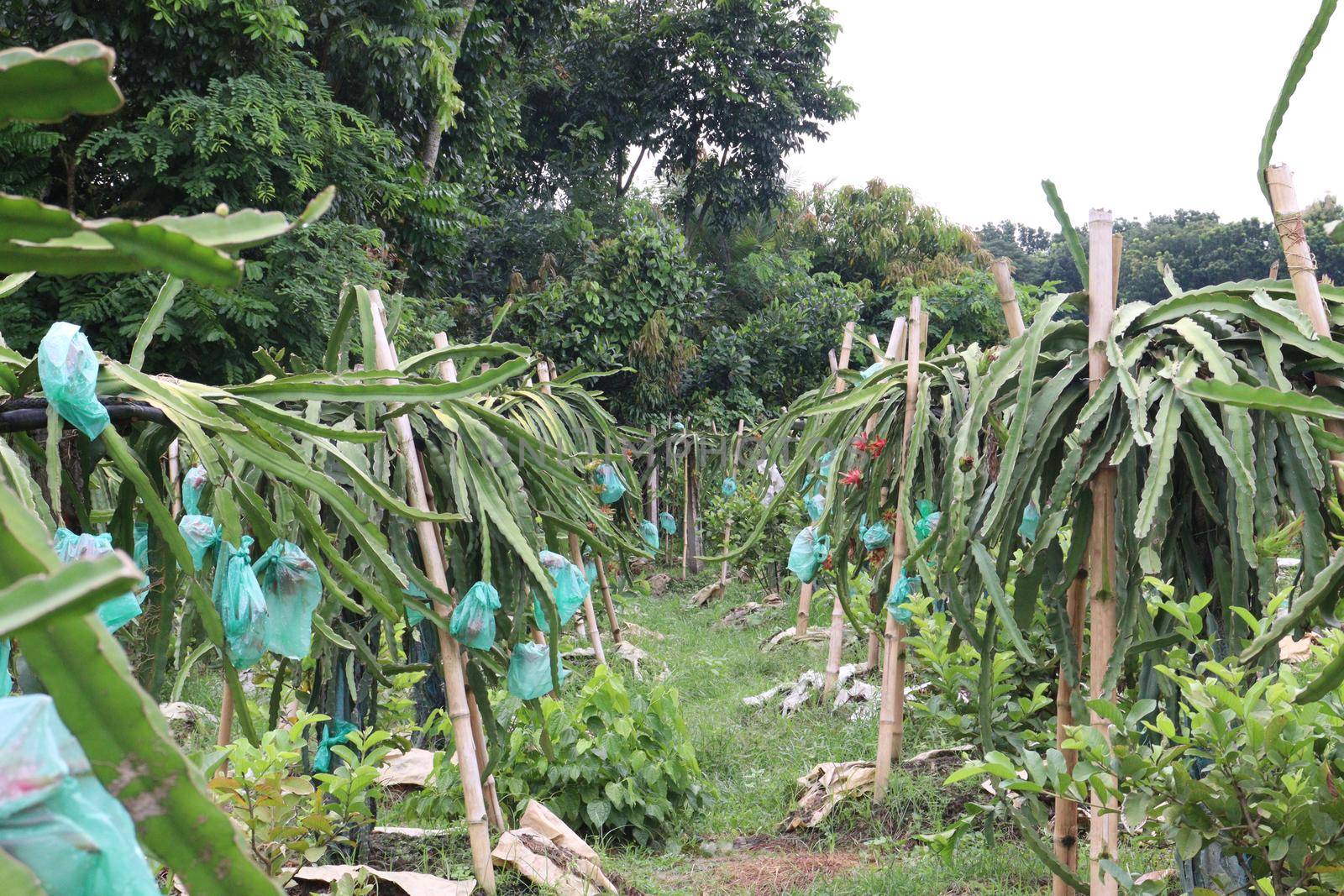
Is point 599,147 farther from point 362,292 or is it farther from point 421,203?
point 362,292

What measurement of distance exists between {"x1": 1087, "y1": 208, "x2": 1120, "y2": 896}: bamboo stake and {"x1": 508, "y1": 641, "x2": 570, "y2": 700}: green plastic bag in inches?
47.1

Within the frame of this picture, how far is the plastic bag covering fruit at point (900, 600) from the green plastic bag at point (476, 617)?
3.96 ft

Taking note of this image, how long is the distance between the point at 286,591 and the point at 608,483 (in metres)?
3.21

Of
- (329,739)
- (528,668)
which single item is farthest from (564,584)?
(329,739)

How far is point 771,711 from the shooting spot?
4.54 m

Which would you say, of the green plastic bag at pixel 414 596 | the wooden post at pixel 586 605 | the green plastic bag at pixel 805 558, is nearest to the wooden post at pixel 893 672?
the green plastic bag at pixel 805 558

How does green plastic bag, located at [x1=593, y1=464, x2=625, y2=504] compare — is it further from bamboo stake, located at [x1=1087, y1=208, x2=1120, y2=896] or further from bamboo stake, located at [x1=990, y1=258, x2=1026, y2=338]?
bamboo stake, located at [x1=1087, y1=208, x2=1120, y2=896]

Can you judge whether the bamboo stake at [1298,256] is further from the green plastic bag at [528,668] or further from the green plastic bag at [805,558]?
the green plastic bag at [805,558]

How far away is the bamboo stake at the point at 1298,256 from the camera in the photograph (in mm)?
1515

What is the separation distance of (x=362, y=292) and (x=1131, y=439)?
63.8 inches

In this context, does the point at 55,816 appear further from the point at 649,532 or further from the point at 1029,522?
the point at 649,532

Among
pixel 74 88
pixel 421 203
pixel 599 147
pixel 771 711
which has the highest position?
pixel 599 147

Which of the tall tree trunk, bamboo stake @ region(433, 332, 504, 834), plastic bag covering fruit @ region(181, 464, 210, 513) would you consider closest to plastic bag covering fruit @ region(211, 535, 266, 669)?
plastic bag covering fruit @ region(181, 464, 210, 513)

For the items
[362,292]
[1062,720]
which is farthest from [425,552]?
[1062,720]
